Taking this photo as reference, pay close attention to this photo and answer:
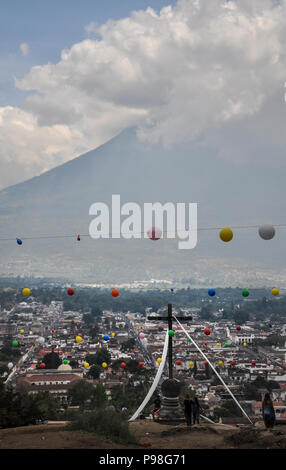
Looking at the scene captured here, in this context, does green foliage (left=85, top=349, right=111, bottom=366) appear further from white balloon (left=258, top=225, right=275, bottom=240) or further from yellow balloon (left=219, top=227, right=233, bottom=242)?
yellow balloon (left=219, top=227, right=233, bottom=242)

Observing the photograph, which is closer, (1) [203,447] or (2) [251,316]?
(1) [203,447]

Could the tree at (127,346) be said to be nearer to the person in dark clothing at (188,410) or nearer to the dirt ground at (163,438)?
the person in dark clothing at (188,410)

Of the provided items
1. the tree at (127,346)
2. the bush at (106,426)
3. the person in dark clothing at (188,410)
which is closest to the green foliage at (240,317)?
the tree at (127,346)

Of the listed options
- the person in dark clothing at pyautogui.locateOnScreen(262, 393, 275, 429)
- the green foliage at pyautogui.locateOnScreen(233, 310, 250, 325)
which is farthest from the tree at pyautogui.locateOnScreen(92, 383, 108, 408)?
the green foliage at pyautogui.locateOnScreen(233, 310, 250, 325)

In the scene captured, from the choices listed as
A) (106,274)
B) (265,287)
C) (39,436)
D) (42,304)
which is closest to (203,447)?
(39,436)

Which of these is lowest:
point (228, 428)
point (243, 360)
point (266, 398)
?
point (243, 360)
